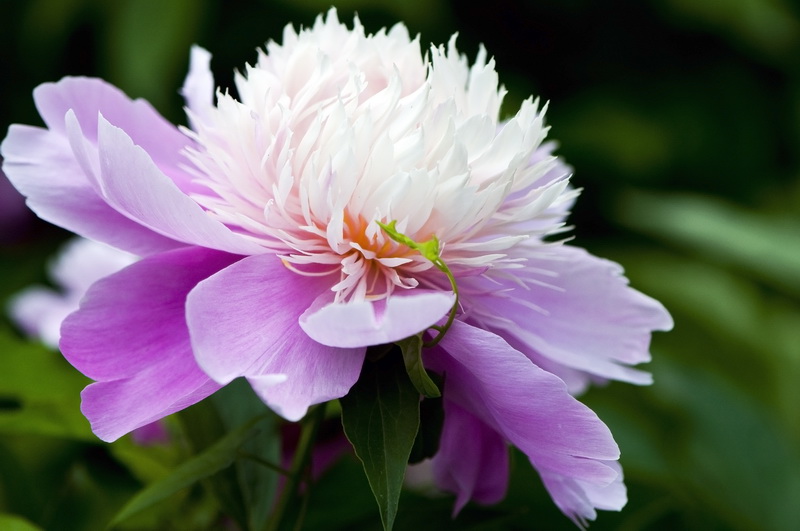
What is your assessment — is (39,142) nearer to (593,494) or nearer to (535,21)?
(593,494)

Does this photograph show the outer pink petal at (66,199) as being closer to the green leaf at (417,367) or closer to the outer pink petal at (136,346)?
the outer pink petal at (136,346)

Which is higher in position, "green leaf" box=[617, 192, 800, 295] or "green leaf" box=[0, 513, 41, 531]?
"green leaf" box=[617, 192, 800, 295]

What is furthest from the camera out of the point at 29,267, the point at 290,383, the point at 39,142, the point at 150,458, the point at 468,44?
the point at 468,44

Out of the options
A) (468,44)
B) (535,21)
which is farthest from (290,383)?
(535,21)

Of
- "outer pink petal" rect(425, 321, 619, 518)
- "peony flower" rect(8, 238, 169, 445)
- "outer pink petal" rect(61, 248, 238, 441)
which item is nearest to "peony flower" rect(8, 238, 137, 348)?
"peony flower" rect(8, 238, 169, 445)

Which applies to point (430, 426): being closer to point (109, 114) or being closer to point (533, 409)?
point (533, 409)

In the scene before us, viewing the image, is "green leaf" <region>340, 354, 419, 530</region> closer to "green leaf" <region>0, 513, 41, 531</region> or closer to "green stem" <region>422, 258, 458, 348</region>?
"green stem" <region>422, 258, 458, 348</region>
